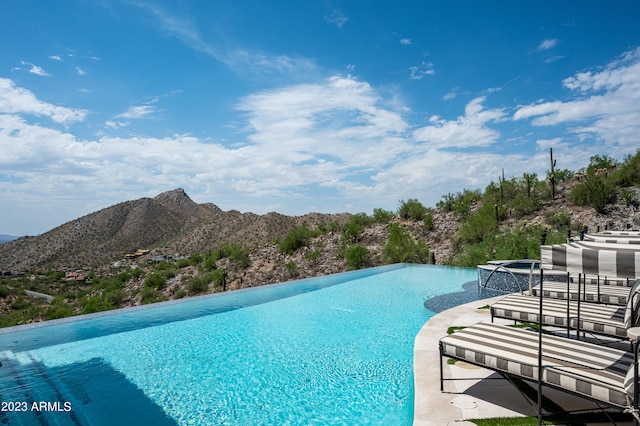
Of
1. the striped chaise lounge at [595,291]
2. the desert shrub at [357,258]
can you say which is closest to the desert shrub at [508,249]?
the desert shrub at [357,258]

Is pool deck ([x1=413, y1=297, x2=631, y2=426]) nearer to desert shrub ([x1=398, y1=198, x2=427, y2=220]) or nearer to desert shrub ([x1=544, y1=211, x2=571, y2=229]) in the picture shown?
desert shrub ([x1=544, y1=211, x2=571, y2=229])

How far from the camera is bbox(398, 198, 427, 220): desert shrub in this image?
24.2 metres

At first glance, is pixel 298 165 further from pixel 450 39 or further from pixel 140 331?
pixel 140 331

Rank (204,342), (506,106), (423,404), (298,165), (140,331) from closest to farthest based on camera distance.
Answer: (423,404)
(204,342)
(140,331)
(506,106)
(298,165)

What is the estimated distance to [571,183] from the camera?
20875mm

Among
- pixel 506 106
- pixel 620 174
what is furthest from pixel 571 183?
pixel 506 106

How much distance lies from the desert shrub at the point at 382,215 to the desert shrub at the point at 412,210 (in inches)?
26.3

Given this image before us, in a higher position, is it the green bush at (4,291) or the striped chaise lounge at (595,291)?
the striped chaise lounge at (595,291)

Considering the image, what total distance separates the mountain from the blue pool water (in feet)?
98.6

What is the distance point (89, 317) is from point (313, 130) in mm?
12666

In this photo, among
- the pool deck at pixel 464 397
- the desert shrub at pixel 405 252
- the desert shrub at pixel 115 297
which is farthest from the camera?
the desert shrub at pixel 115 297

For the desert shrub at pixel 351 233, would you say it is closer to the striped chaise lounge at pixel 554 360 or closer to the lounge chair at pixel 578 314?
the lounge chair at pixel 578 314

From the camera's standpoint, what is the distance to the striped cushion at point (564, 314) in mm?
3648

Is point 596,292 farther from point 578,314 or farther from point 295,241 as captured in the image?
point 295,241
